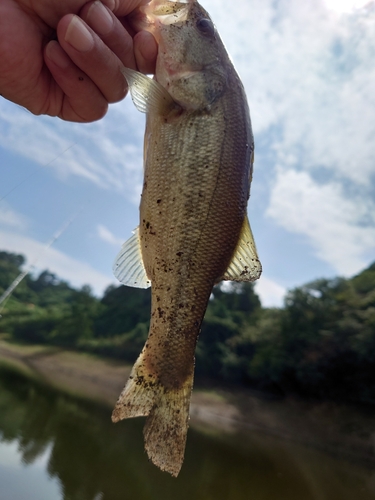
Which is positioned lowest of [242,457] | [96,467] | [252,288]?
[96,467]

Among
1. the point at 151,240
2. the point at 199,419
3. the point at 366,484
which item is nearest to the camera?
the point at 151,240

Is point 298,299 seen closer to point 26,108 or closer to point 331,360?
point 331,360

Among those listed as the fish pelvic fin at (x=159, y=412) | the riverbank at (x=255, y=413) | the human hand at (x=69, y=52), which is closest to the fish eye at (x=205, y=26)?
Answer: the human hand at (x=69, y=52)

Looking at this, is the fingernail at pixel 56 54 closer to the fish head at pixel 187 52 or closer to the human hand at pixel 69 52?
the human hand at pixel 69 52

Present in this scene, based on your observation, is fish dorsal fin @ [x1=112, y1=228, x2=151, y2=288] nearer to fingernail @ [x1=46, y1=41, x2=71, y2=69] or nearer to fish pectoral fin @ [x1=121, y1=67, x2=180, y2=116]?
fish pectoral fin @ [x1=121, y1=67, x2=180, y2=116]

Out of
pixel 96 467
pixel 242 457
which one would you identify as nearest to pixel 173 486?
pixel 96 467

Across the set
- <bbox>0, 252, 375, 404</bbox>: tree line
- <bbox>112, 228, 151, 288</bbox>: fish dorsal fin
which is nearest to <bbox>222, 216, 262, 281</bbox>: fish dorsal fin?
<bbox>112, 228, 151, 288</bbox>: fish dorsal fin

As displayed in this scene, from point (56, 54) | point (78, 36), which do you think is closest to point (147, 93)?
point (78, 36)
